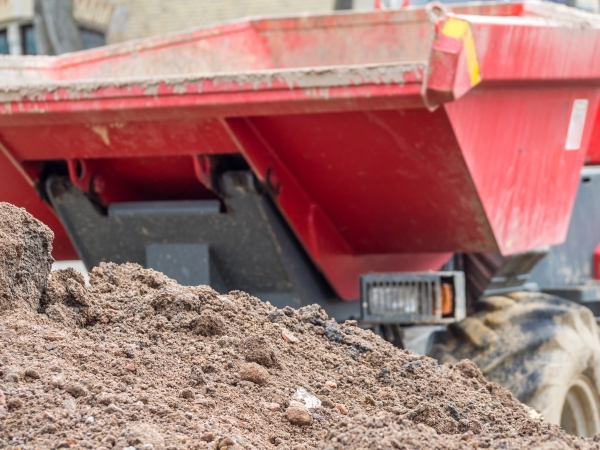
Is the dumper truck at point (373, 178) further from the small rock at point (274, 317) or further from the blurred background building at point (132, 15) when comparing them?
the blurred background building at point (132, 15)

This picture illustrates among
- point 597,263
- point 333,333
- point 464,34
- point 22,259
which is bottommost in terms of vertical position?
point 597,263

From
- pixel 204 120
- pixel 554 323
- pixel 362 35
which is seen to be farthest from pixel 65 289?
pixel 362 35

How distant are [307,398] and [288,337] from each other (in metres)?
0.29

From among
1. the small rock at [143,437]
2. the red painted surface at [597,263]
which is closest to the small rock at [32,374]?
the small rock at [143,437]

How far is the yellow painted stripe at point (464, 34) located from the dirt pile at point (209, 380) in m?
0.85

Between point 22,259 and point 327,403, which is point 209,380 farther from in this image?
point 22,259

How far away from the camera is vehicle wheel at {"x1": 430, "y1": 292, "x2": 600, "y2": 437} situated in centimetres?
313

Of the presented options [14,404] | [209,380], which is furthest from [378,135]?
[14,404]

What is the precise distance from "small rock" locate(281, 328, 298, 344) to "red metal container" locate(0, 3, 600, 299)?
2.51ft

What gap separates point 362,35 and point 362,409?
2.48m

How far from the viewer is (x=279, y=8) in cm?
1408

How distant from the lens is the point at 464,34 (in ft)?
8.13

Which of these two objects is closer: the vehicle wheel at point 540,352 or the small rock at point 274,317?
the small rock at point 274,317

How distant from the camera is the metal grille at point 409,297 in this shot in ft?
10.3
